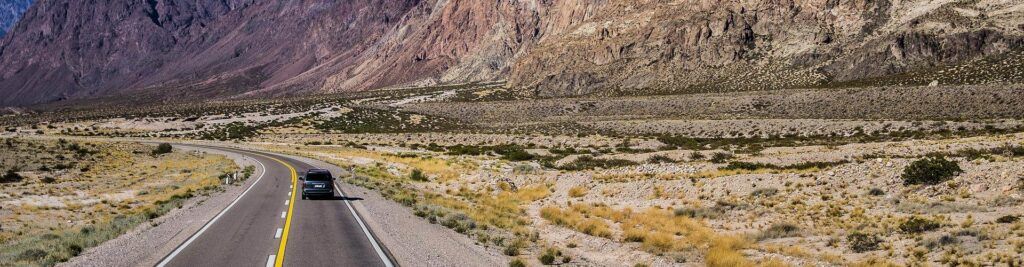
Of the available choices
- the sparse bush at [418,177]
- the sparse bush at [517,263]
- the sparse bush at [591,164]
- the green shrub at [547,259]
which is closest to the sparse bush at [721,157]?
the sparse bush at [591,164]

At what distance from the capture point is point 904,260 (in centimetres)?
1243

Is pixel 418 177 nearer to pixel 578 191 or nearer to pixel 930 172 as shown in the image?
pixel 578 191

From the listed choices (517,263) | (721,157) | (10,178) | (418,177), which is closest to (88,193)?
(10,178)

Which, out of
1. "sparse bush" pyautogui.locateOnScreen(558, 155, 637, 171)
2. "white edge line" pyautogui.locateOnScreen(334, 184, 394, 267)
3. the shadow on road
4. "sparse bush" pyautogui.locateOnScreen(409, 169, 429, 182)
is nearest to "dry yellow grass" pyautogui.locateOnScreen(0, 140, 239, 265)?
the shadow on road

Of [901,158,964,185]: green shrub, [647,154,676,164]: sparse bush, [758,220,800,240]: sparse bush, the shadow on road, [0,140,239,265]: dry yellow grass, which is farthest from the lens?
[647,154,676,164]: sparse bush

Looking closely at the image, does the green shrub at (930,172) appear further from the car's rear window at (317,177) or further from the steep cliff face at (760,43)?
the steep cliff face at (760,43)

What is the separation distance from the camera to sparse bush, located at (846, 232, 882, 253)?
44.7 ft

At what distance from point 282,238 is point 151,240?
3.13 m

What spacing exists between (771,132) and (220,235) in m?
62.1

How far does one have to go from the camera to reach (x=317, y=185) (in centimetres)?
2469

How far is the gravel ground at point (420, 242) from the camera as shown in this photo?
13266 millimetres

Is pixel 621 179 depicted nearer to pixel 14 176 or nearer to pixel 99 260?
pixel 99 260

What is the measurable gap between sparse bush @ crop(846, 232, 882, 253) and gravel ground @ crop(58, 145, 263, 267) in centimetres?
1443

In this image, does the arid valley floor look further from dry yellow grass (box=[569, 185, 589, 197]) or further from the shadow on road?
the shadow on road
